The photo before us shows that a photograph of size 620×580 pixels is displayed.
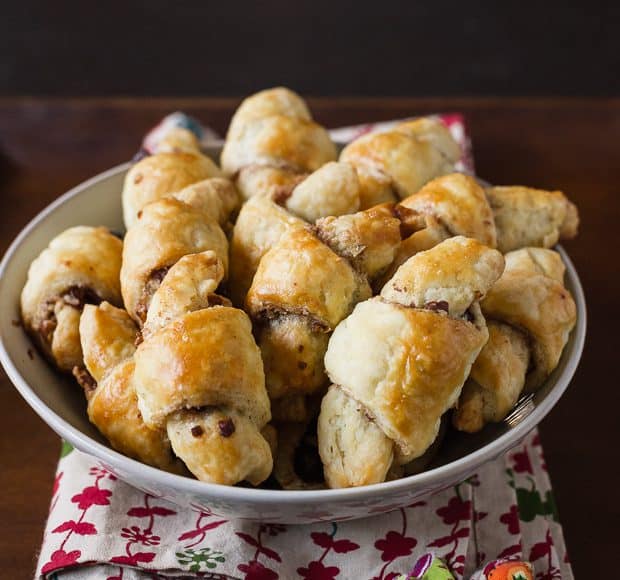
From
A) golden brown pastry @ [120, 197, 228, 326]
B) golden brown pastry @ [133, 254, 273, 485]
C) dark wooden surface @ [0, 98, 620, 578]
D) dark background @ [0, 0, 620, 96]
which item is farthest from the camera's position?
dark background @ [0, 0, 620, 96]

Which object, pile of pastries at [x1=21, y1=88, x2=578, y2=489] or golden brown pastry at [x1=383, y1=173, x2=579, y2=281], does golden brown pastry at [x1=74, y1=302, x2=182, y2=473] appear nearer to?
pile of pastries at [x1=21, y1=88, x2=578, y2=489]

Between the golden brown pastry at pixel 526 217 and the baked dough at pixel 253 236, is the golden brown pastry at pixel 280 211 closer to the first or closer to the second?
the baked dough at pixel 253 236

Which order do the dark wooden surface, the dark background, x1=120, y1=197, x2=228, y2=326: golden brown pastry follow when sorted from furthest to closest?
1. the dark background
2. the dark wooden surface
3. x1=120, y1=197, x2=228, y2=326: golden brown pastry

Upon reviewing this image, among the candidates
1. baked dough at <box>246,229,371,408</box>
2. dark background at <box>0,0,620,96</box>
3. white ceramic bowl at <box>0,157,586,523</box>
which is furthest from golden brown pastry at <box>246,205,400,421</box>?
dark background at <box>0,0,620,96</box>

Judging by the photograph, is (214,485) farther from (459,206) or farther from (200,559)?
(459,206)

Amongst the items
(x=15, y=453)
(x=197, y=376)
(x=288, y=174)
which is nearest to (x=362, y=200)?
(x=288, y=174)

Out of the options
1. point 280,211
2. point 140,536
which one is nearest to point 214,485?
point 140,536

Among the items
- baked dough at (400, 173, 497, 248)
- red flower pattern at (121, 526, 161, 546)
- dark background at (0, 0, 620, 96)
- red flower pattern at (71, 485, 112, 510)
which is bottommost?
red flower pattern at (121, 526, 161, 546)

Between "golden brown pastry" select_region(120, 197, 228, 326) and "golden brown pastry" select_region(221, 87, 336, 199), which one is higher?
"golden brown pastry" select_region(221, 87, 336, 199)
